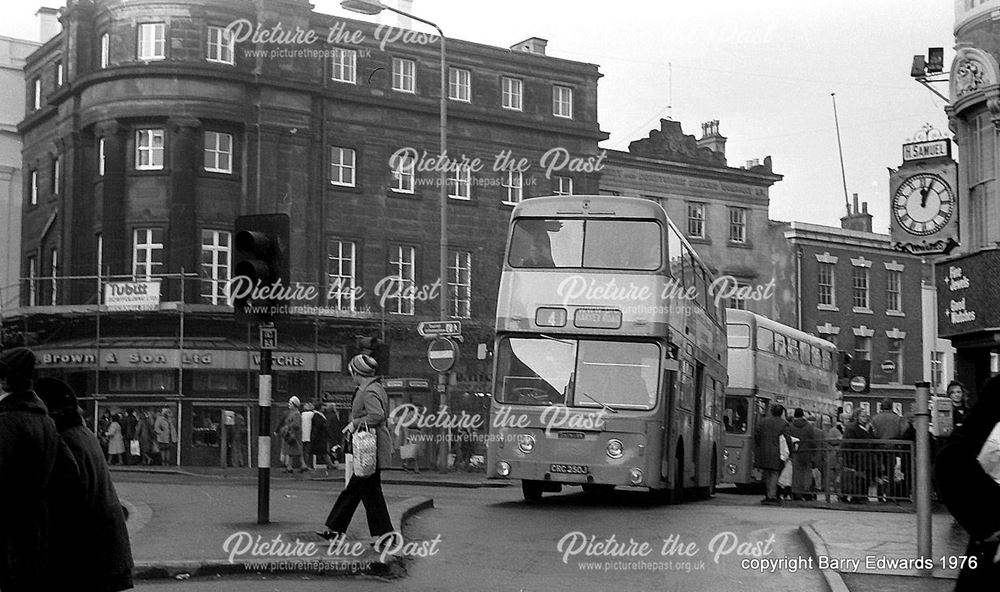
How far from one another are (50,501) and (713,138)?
182 ft

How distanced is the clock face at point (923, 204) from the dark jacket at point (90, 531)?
8410 mm

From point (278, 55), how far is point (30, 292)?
1264 centimetres

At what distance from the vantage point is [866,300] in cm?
6169

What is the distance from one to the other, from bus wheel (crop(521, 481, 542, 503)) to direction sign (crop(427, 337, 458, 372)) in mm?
10737

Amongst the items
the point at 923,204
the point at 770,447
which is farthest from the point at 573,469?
the point at 923,204

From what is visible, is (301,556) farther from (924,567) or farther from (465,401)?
(465,401)

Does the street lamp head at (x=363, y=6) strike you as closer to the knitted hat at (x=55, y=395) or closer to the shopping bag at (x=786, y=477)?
the shopping bag at (x=786, y=477)

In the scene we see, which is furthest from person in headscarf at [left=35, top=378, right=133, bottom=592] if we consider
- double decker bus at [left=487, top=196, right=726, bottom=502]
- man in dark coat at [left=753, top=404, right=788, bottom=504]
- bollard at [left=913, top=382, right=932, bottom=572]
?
man in dark coat at [left=753, top=404, right=788, bottom=504]

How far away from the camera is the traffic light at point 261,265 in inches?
547

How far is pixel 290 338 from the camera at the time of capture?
44188mm

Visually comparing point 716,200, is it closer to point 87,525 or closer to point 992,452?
point 87,525

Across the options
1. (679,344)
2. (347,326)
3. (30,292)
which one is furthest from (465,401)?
(679,344)

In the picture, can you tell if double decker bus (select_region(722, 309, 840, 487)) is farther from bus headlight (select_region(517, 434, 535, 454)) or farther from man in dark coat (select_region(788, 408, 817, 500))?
bus headlight (select_region(517, 434, 535, 454))

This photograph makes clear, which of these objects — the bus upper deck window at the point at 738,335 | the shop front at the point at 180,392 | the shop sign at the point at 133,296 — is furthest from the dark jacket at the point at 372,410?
the shop sign at the point at 133,296
